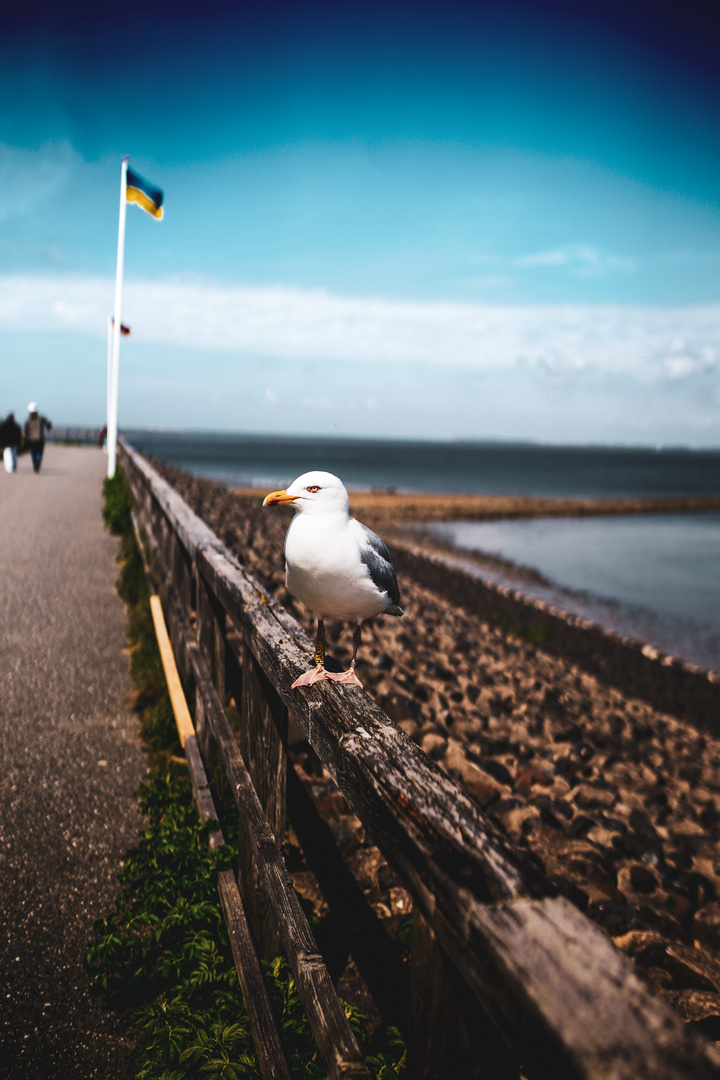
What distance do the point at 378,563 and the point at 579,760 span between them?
4830 millimetres

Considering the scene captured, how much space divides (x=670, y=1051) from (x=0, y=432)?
23741mm

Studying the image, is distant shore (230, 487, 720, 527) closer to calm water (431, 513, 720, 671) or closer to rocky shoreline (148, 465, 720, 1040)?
calm water (431, 513, 720, 671)

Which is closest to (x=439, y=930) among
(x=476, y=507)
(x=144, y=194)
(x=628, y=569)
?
(x=144, y=194)

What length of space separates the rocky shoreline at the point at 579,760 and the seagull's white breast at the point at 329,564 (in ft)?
5.97

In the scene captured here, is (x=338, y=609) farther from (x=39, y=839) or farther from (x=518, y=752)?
(x=518, y=752)

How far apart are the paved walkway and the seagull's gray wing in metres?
1.92

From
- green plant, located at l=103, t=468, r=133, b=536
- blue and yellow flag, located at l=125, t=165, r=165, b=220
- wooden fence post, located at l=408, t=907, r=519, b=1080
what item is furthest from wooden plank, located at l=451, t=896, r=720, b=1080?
blue and yellow flag, located at l=125, t=165, r=165, b=220

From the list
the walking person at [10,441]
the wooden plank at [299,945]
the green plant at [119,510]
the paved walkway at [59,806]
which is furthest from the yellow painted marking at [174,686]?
the walking person at [10,441]

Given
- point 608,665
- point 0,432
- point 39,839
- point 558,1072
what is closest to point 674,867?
point 39,839

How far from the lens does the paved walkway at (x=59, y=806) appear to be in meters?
2.38

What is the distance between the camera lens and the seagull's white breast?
2062mm

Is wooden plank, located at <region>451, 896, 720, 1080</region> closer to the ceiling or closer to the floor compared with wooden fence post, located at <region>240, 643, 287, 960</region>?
closer to the ceiling

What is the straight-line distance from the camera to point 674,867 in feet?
14.8

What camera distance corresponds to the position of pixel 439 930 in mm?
1170
